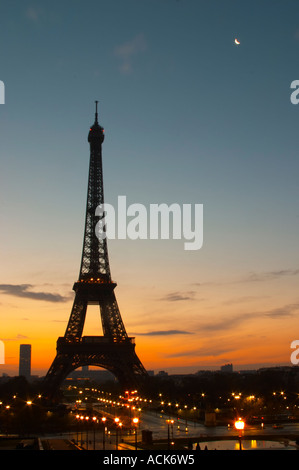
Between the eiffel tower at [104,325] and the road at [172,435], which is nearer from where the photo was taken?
the road at [172,435]

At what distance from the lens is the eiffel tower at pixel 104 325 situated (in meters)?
99.6

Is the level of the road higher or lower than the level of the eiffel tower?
lower

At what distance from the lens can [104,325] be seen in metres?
108

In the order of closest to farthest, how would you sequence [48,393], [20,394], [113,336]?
[48,393]
[113,336]
[20,394]

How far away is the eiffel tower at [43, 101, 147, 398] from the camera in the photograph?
99562 mm

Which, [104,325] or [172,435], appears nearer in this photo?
[172,435]

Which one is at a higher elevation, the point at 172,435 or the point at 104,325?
the point at 104,325

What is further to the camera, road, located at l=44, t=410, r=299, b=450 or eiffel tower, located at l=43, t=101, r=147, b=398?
eiffel tower, located at l=43, t=101, r=147, b=398

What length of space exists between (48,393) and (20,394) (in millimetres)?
19240

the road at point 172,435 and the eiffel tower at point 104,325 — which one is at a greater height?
the eiffel tower at point 104,325
